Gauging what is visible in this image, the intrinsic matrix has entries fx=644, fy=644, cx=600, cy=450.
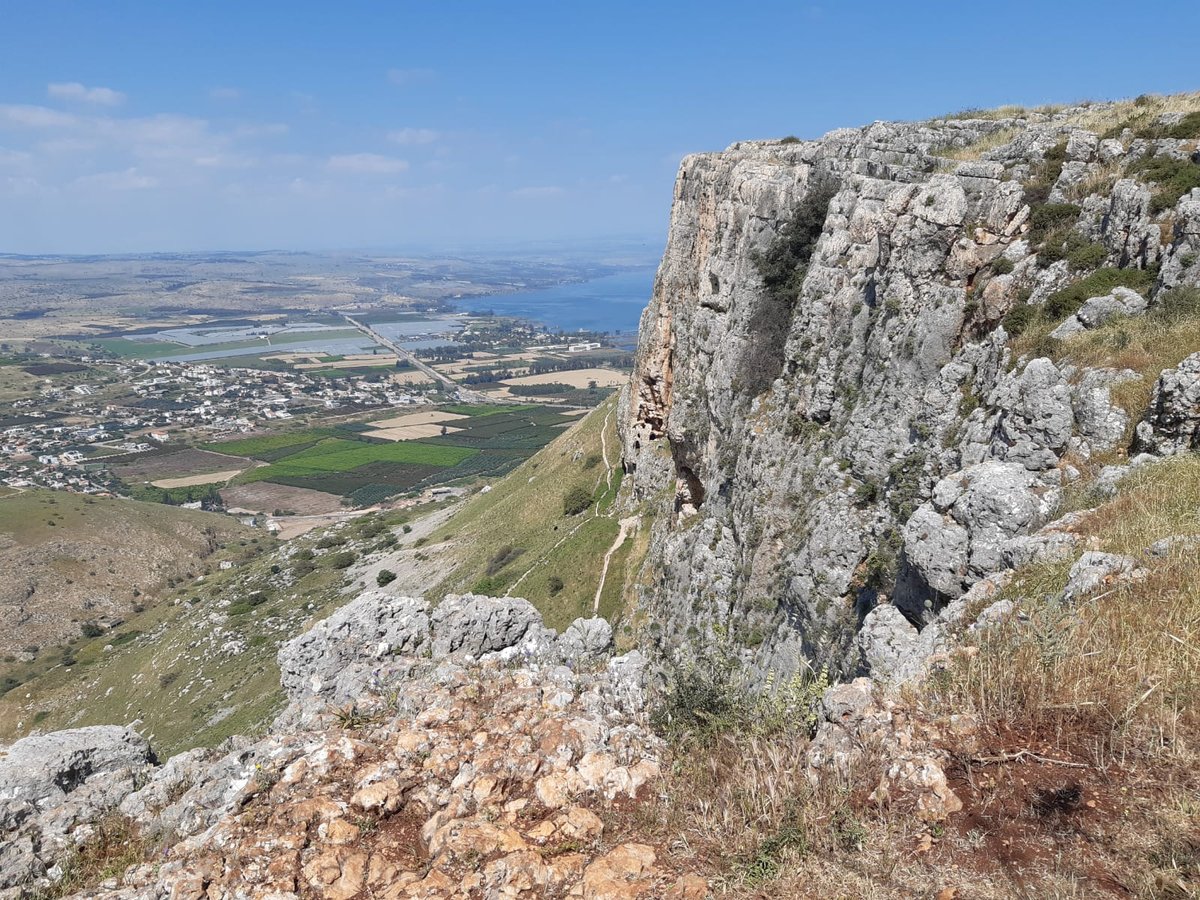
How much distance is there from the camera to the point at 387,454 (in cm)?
16825

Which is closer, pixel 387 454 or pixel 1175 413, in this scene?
pixel 1175 413

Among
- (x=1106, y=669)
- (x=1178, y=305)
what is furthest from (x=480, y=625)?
(x=1178, y=305)

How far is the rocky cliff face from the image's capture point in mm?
13859

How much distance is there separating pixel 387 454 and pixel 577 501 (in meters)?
119

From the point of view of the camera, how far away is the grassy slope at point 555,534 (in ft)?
149

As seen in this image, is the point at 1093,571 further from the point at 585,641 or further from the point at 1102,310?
the point at 585,641

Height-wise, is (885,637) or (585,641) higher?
(885,637)

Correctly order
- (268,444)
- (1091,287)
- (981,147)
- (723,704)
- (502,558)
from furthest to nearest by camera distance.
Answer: (268,444), (502,558), (981,147), (1091,287), (723,704)

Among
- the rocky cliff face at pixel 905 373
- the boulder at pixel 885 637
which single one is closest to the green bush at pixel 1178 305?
the rocky cliff face at pixel 905 373

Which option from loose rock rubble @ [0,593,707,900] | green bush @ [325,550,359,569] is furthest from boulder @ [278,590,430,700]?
green bush @ [325,550,359,569]

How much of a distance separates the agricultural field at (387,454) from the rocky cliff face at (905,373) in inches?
4608

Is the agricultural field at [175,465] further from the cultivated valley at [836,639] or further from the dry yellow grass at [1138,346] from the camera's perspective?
the dry yellow grass at [1138,346]

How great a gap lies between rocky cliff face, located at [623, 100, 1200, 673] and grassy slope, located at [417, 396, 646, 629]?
28.9 feet

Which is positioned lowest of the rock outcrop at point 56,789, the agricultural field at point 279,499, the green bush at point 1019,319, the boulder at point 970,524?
the agricultural field at point 279,499
